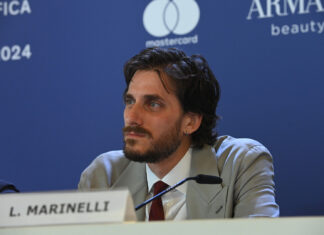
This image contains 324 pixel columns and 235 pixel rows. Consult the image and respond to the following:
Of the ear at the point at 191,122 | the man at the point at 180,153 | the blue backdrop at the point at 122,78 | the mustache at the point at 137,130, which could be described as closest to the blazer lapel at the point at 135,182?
the man at the point at 180,153

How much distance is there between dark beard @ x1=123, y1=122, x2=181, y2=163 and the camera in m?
1.93

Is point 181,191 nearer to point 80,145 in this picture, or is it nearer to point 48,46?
point 80,145

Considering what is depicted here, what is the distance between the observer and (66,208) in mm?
986

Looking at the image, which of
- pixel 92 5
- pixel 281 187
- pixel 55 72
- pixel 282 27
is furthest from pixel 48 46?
pixel 281 187

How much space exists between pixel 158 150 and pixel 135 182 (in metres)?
0.14

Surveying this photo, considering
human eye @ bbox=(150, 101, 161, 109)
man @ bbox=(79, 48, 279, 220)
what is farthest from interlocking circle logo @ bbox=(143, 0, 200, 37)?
human eye @ bbox=(150, 101, 161, 109)

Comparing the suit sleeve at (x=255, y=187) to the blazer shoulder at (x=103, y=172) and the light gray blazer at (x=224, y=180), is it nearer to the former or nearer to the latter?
the light gray blazer at (x=224, y=180)

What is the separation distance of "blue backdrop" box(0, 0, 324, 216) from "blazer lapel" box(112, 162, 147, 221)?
568 mm

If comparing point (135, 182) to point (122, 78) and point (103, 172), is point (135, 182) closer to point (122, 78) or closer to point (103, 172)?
point (103, 172)

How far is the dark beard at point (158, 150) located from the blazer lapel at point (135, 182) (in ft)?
0.23

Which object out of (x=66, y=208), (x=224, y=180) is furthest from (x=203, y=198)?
(x=66, y=208)

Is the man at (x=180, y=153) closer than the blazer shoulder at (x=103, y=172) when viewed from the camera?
Yes

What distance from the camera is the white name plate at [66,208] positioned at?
37.7 inches

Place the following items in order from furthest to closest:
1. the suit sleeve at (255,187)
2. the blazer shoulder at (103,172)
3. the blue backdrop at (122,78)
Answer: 1. the blue backdrop at (122,78)
2. the blazer shoulder at (103,172)
3. the suit sleeve at (255,187)
